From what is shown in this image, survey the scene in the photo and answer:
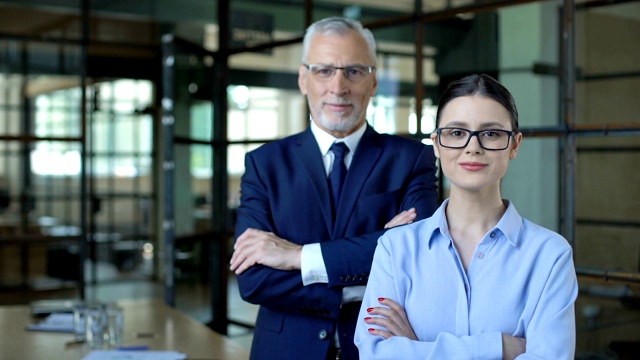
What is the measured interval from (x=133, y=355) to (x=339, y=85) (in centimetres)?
112

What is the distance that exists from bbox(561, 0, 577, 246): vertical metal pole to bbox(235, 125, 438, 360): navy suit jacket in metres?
1.44

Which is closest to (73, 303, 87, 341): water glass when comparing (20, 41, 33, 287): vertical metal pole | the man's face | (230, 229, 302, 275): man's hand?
(230, 229, 302, 275): man's hand

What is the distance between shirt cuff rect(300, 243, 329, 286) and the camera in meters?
2.27

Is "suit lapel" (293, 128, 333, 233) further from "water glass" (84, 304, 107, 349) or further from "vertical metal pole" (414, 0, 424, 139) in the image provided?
"vertical metal pole" (414, 0, 424, 139)

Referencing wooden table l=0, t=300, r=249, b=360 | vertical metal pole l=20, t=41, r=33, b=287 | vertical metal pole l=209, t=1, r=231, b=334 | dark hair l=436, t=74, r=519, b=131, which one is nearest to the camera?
dark hair l=436, t=74, r=519, b=131

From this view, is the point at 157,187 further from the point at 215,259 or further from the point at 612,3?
the point at 612,3

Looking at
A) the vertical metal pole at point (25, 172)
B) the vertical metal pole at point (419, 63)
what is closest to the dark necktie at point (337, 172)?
the vertical metal pole at point (419, 63)

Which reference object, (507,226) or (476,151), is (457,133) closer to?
(476,151)

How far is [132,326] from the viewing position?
333 cm

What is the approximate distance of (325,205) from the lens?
237cm

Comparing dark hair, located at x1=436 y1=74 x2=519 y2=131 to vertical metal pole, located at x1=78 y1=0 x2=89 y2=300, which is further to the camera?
vertical metal pole, located at x1=78 y1=0 x2=89 y2=300

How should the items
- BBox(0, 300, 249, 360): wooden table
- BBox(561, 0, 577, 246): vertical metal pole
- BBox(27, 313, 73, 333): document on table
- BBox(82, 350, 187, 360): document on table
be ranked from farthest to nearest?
BBox(561, 0, 577, 246): vertical metal pole, BBox(27, 313, 73, 333): document on table, BBox(0, 300, 249, 360): wooden table, BBox(82, 350, 187, 360): document on table

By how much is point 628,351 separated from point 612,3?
5.11ft

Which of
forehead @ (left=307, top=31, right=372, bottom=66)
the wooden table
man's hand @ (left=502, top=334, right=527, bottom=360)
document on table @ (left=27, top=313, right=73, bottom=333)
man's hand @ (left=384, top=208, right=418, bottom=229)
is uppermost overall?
forehead @ (left=307, top=31, right=372, bottom=66)
